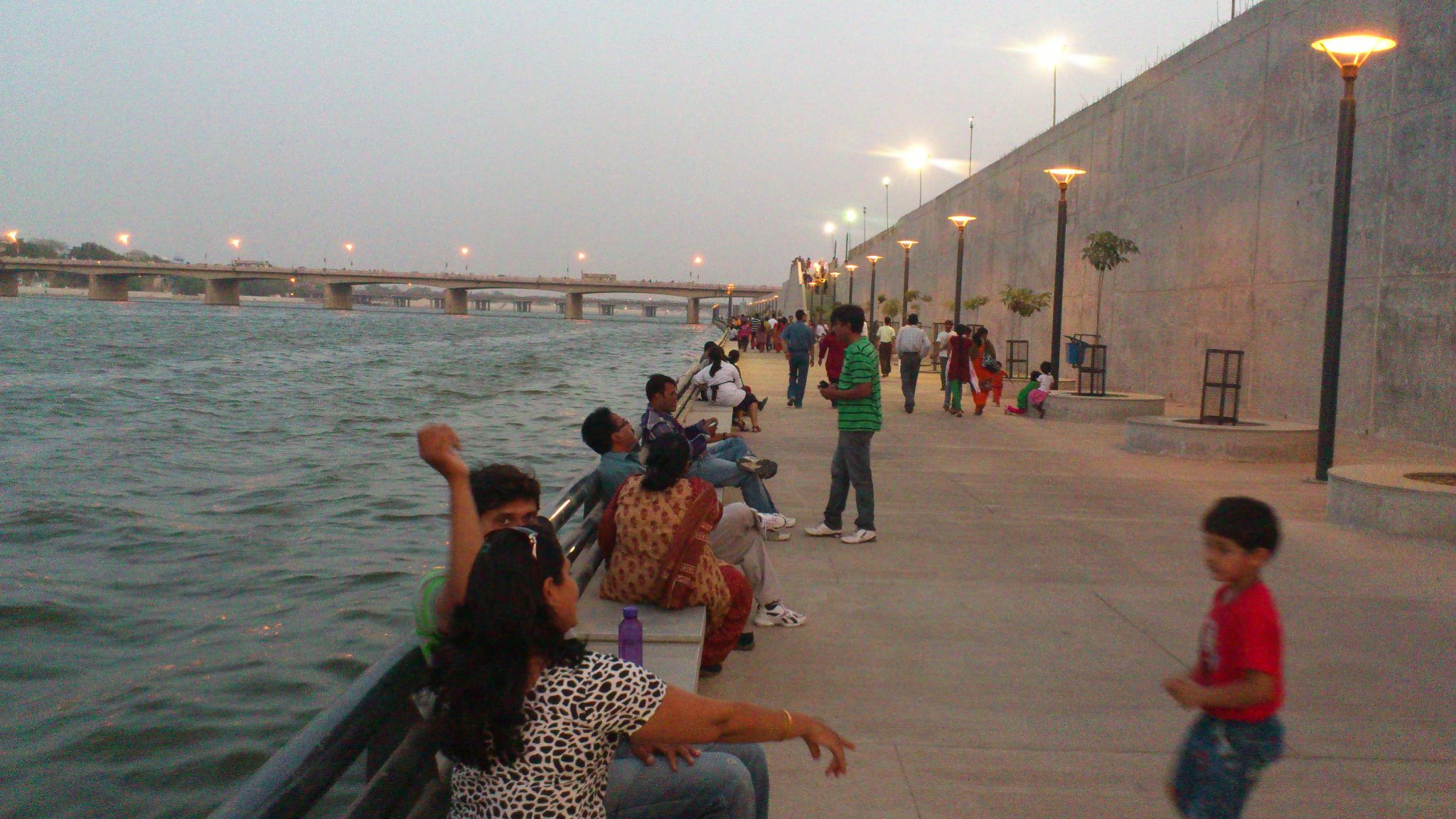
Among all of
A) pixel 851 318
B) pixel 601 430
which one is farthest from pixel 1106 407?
pixel 601 430

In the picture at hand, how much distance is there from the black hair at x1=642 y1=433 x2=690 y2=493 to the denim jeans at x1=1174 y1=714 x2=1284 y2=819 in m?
2.65

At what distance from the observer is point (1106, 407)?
725 inches

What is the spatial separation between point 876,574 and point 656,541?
2.77m

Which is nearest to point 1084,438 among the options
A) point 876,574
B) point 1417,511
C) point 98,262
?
point 1417,511

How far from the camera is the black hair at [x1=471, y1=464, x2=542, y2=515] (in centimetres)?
346

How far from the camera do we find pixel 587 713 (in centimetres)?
266

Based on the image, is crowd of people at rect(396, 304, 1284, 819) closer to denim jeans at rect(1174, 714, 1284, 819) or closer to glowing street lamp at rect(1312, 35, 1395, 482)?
denim jeans at rect(1174, 714, 1284, 819)

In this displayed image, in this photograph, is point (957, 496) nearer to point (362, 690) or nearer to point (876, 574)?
point (876, 574)

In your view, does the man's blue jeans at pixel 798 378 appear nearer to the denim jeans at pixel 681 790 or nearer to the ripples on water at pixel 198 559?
the ripples on water at pixel 198 559

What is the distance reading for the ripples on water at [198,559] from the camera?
23.2 feet

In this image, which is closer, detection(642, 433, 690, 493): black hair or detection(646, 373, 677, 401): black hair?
detection(642, 433, 690, 493): black hair

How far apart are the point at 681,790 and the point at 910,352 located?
16488 mm

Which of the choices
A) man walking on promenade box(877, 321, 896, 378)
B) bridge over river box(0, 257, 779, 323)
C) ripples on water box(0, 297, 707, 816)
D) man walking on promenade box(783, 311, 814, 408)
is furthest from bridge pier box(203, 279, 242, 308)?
man walking on promenade box(783, 311, 814, 408)

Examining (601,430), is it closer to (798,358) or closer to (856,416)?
(856,416)
